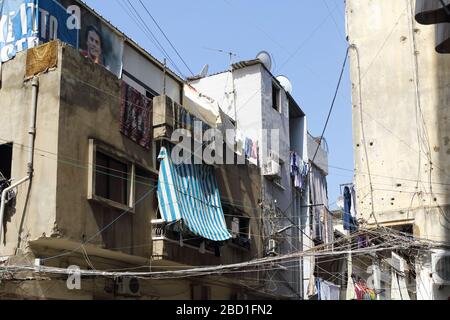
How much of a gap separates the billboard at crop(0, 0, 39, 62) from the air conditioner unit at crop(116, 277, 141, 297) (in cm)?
552

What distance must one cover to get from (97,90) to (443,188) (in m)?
7.43

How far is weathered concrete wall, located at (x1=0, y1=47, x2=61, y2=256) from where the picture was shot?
12453mm

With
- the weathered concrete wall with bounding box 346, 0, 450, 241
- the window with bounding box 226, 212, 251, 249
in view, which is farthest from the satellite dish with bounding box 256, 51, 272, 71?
the weathered concrete wall with bounding box 346, 0, 450, 241

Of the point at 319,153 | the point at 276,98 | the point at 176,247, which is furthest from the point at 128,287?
the point at 319,153

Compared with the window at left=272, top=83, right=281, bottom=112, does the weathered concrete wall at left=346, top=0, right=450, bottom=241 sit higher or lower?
lower

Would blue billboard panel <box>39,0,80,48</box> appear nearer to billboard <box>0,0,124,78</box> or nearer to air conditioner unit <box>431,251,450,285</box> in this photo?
billboard <box>0,0,124,78</box>

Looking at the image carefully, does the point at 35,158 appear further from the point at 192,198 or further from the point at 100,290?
the point at 192,198

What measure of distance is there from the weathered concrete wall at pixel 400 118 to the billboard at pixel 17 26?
7036 mm

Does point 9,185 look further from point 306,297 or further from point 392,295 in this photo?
point 306,297

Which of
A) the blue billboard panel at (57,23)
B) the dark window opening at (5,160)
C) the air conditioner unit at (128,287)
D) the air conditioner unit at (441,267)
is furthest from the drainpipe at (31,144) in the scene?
the air conditioner unit at (441,267)

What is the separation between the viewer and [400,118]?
545 inches

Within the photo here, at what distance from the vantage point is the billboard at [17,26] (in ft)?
47.0

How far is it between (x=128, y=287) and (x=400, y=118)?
713cm

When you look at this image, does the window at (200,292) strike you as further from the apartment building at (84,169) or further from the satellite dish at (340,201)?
the satellite dish at (340,201)
